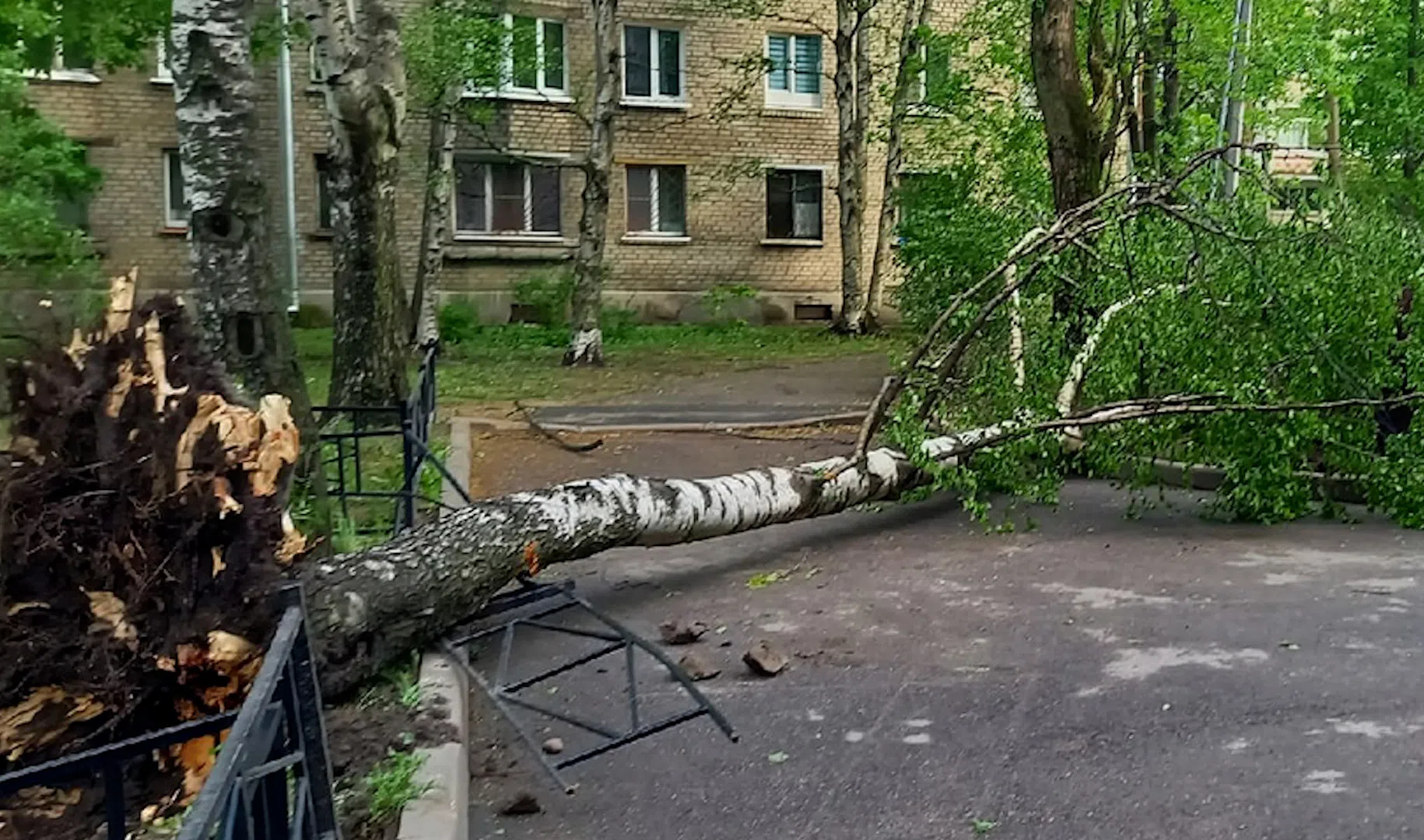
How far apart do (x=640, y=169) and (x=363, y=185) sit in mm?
17504

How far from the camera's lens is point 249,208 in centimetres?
588

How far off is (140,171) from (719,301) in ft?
34.3

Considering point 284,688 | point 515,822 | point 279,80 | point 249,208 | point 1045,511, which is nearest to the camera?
point 284,688

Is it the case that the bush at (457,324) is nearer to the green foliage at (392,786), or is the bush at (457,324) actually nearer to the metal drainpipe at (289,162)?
the metal drainpipe at (289,162)

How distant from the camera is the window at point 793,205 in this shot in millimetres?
28172

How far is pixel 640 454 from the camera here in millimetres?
10500

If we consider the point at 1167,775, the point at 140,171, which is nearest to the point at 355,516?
the point at 1167,775

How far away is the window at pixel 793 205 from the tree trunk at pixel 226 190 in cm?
2257

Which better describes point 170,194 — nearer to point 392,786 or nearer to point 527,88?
point 527,88

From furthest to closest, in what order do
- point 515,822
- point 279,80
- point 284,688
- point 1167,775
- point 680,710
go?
point 279,80, point 680,710, point 1167,775, point 515,822, point 284,688

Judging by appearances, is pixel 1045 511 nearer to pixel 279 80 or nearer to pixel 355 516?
pixel 355 516

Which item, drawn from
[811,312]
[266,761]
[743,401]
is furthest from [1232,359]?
[811,312]

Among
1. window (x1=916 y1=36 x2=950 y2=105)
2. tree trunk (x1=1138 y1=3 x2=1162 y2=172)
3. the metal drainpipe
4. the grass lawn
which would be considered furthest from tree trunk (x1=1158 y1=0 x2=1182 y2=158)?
the metal drainpipe

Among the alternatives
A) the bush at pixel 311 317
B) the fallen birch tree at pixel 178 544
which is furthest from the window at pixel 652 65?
the fallen birch tree at pixel 178 544
